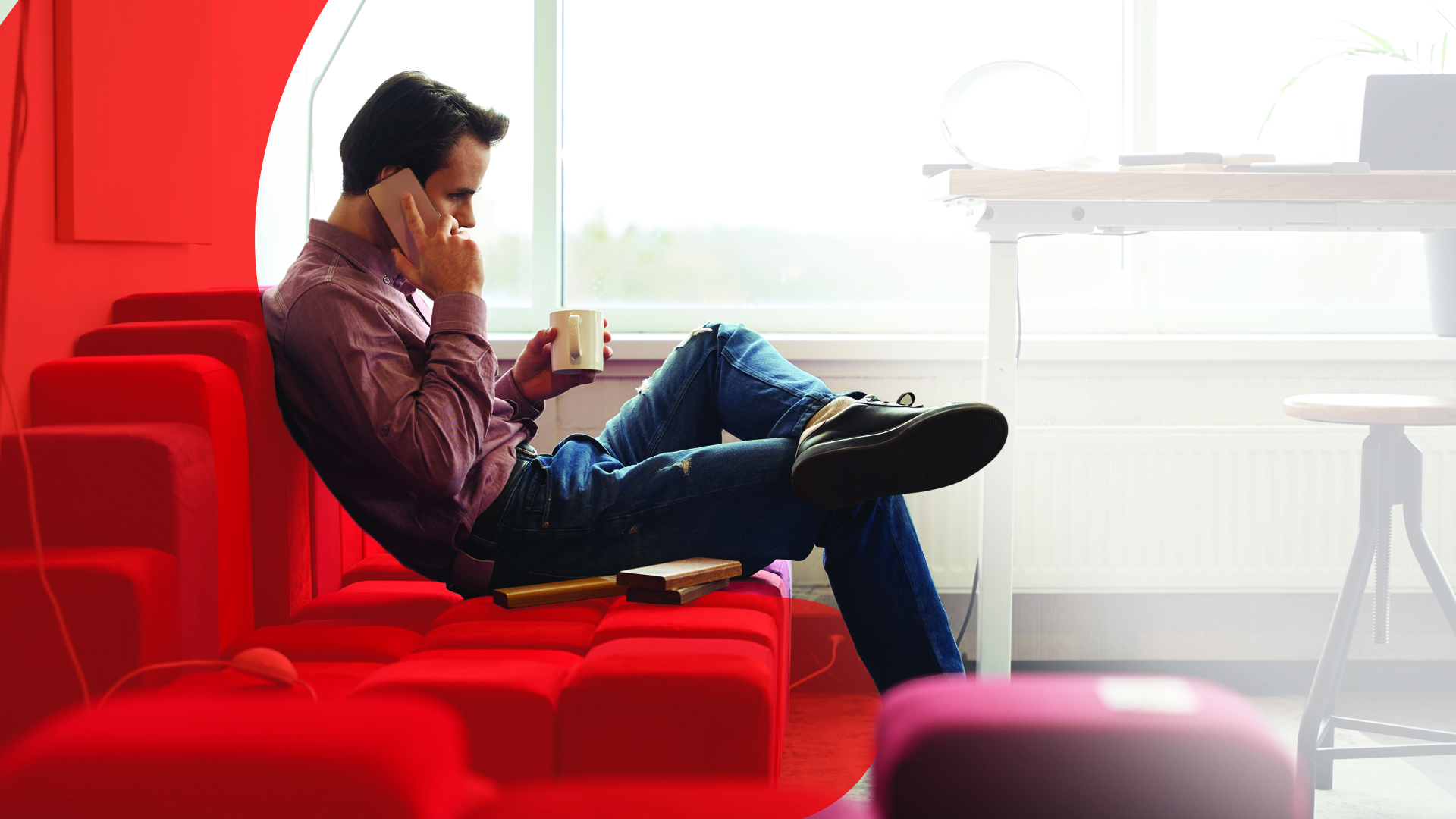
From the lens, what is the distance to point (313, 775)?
1.16 ft

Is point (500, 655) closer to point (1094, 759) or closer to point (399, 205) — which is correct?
point (399, 205)

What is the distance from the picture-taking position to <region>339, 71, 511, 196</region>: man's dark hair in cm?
130

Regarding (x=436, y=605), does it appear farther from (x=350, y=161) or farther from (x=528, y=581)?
(x=350, y=161)

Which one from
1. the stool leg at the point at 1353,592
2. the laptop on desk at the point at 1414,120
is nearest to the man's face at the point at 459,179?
the stool leg at the point at 1353,592

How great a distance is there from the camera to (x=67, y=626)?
916 millimetres

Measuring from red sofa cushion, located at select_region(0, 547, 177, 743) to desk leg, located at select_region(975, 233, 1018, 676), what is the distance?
3.56ft

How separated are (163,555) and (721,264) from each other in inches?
59.6

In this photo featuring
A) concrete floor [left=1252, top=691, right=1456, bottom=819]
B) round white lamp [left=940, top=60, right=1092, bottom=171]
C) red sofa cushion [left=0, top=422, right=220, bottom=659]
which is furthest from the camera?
round white lamp [left=940, top=60, right=1092, bottom=171]

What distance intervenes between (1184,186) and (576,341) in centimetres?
88

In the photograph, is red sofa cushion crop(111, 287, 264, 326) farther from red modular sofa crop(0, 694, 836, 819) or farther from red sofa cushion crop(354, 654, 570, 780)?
red modular sofa crop(0, 694, 836, 819)

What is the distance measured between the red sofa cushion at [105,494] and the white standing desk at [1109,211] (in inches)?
40.9

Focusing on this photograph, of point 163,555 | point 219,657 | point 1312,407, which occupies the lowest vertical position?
point 219,657

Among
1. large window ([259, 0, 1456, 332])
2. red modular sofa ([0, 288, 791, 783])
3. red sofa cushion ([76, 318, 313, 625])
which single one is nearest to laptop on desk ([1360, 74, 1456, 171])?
large window ([259, 0, 1456, 332])

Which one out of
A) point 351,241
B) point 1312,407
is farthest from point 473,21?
point 1312,407
